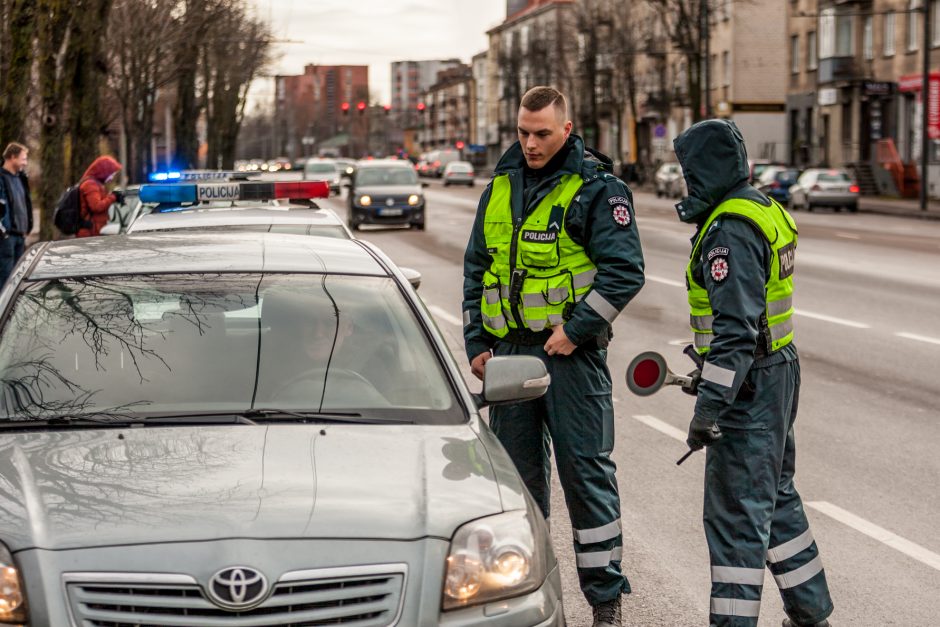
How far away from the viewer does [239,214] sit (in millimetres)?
9258

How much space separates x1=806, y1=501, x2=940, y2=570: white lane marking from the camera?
6.23 m

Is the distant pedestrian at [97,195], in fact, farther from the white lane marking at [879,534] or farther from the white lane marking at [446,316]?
the white lane marking at [879,534]

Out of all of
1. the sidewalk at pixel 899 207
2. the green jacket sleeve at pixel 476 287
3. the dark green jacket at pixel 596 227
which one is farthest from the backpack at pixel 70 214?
the sidewalk at pixel 899 207

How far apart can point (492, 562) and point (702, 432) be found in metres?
1.14

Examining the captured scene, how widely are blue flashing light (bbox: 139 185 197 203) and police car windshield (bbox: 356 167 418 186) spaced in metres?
26.1

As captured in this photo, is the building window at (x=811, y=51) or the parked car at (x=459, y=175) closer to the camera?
the building window at (x=811, y=51)

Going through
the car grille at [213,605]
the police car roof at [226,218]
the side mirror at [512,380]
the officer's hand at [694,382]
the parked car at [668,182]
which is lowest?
the parked car at [668,182]

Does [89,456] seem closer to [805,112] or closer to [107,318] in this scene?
[107,318]

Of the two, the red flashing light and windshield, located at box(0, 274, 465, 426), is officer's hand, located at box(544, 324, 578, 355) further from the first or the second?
the red flashing light

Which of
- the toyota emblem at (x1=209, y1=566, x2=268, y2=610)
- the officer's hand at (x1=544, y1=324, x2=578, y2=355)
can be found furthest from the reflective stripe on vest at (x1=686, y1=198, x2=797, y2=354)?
the toyota emblem at (x1=209, y1=566, x2=268, y2=610)

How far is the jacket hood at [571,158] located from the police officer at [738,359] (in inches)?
22.6

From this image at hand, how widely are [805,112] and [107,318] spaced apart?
205 ft

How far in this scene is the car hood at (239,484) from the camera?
3439 millimetres

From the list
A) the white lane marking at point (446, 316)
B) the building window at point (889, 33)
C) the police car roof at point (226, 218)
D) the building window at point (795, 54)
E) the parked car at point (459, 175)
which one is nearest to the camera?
the police car roof at point (226, 218)
